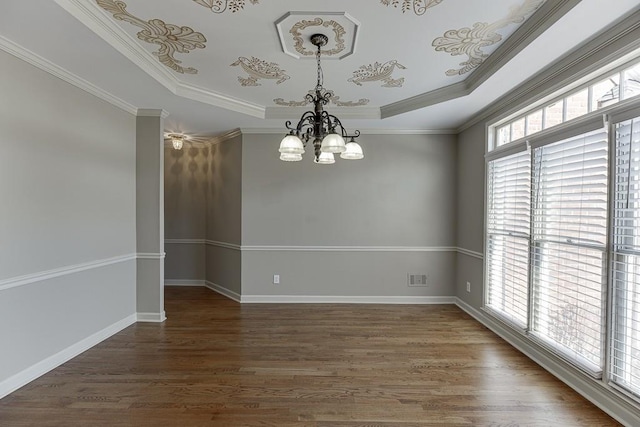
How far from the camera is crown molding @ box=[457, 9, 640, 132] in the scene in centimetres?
205

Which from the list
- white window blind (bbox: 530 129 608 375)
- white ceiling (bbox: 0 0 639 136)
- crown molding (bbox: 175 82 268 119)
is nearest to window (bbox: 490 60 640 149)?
white window blind (bbox: 530 129 608 375)

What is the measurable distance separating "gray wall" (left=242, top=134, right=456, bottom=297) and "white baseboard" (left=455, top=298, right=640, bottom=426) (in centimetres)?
158

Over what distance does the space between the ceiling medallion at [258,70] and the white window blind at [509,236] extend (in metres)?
2.59

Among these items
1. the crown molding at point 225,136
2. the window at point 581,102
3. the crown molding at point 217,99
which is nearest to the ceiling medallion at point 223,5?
the crown molding at point 217,99

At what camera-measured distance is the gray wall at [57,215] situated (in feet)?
8.06

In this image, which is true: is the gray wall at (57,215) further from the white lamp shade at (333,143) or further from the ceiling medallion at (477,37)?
the ceiling medallion at (477,37)

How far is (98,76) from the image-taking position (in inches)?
117

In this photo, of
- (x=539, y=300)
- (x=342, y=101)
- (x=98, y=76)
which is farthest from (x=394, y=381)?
(x=98, y=76)

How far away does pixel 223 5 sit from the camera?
7.01 feet

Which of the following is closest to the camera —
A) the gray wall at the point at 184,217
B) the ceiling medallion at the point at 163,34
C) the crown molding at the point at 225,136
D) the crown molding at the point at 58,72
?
the ceiling medallion at the point at 163,34

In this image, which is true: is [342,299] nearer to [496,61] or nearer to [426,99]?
[426,99]

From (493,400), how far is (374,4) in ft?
9.71

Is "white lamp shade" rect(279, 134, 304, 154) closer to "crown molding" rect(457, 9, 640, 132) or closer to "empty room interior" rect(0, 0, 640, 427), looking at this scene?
"empty room interior" rect(0, 0, 640, 427)

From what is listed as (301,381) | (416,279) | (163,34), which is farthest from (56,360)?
(416,279)
